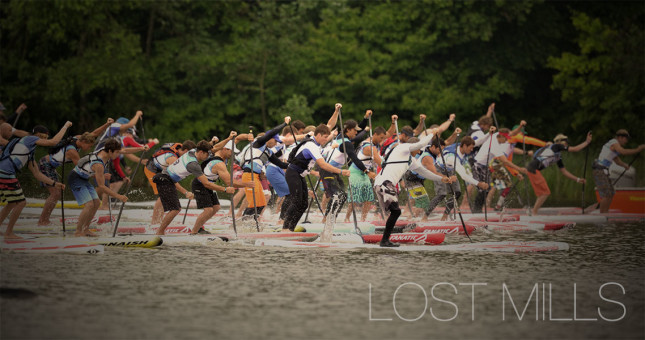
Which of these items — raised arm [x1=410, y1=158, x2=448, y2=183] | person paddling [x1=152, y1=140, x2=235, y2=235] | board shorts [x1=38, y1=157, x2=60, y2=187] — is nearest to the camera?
person paddling [x1=152, y1=140, x2=235, y2=235]

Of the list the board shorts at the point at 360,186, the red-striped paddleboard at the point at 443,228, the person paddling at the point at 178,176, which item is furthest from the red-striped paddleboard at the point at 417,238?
the person paddling at the point at 178,176

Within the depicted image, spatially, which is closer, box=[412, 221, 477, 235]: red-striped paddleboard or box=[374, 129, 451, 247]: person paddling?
box=[374, 129, 451, 247]: person paddling

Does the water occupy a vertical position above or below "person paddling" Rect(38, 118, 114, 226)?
below

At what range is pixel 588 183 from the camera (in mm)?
28125

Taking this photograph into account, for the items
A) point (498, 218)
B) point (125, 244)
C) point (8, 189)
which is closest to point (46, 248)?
point (125, 244)

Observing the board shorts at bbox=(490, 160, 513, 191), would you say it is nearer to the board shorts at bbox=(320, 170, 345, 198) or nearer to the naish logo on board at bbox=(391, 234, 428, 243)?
the board shorts at bbox=(320, 170, 345, 198)

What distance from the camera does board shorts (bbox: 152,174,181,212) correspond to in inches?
555

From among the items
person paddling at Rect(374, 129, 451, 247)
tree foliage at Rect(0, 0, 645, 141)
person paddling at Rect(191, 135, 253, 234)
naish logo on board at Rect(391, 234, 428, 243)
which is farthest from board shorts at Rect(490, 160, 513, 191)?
tree foliage at Rect(0, 0, 645, 141)

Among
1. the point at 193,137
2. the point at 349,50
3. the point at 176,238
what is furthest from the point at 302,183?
the point at 193,137

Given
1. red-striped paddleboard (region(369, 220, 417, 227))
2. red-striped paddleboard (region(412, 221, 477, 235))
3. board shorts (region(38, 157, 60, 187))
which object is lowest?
red-striped paddleboard (region(412, 221, 477, 235))

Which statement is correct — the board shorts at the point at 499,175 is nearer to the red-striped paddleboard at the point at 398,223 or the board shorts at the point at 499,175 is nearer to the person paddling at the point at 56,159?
the red-striped paddleboard at the point at 398,223

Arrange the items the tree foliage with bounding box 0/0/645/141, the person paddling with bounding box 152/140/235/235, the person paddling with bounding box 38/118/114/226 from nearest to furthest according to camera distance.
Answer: the person paddling with bounding box 152/140/235/235
the person paddling with bounding box 38/118/114/226
the tree foliage with bounding box 0/0/645/141

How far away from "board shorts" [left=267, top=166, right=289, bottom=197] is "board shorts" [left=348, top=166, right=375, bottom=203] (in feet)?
4.50

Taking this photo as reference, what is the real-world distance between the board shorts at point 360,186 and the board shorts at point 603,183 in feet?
19.2
